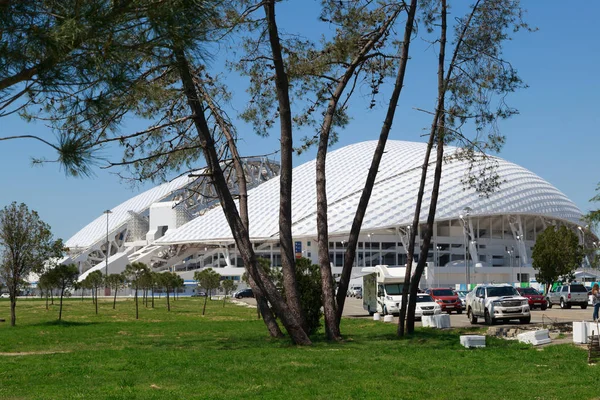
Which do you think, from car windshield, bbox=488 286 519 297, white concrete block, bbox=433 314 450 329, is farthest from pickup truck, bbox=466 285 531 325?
white concrete block, bbox=433 314 450 329

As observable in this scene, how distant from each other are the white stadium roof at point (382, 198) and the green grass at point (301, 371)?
2604 inches

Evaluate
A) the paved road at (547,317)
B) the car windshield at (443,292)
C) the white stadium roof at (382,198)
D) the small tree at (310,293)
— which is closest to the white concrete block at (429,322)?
the paved road at (547,317)

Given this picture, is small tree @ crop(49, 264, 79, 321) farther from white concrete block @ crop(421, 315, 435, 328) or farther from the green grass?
the green grass

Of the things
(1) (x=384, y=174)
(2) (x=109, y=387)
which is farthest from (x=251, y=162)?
(2) (x=109, y=387)

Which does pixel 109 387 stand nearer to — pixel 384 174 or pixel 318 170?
pixel 318 170

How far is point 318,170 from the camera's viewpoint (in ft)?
73.3

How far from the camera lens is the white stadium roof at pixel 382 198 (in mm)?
90562

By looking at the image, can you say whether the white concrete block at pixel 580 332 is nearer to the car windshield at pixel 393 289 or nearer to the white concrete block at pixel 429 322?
the white concrete block at pixel 429 322

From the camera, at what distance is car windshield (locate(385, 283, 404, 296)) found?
1592 inches

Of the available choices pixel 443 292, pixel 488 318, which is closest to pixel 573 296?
pixel 443 292

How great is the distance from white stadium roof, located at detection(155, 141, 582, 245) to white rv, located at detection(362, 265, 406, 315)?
134 feet

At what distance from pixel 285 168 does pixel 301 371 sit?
804cm

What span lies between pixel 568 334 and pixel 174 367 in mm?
11738

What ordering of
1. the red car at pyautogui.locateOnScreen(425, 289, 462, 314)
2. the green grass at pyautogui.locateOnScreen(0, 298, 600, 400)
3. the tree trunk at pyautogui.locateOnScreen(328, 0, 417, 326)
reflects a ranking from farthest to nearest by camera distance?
the red car at pyautogui.locateOnScreen(425, 289, 462, 314), the tree trunk at pyautogui.locateOnScreen(328, 0, 417, 326), the green grass at pyautogui.locateOnScreen(0, 298, 600, 400)
